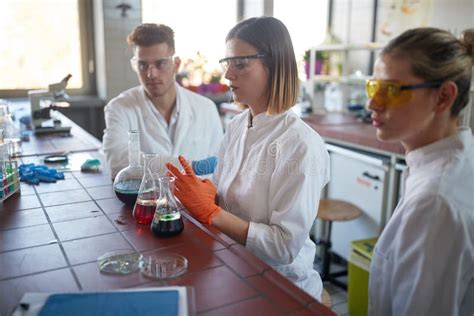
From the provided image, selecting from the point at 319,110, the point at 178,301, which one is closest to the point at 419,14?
the point at 319,110

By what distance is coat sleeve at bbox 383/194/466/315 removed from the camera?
1.02 meters

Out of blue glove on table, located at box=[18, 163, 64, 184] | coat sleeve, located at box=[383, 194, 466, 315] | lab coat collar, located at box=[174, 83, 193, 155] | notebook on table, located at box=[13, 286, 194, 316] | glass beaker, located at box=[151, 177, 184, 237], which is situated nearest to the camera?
notebook on table, located at box=[13, 286, 194, 316]

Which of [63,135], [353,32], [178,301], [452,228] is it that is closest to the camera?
[178,301]

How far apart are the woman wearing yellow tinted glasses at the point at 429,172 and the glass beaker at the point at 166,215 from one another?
0.59 metres

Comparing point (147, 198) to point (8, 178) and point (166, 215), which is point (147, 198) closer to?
point (166, 215)

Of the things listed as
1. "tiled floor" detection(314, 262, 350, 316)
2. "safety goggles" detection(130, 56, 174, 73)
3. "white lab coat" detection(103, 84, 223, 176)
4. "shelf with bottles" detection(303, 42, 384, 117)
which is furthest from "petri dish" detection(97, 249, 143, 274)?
"shelf with bottles" detection(303, 42, 384, 117)

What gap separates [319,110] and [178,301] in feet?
11.8

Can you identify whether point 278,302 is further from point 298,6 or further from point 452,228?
point 298,6

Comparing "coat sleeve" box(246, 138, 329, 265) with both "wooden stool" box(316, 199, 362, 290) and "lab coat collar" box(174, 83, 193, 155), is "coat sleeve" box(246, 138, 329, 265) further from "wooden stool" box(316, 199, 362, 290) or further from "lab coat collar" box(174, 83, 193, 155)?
"wooden stool" box(316, 199, 362, 290)

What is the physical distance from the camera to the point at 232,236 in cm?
136

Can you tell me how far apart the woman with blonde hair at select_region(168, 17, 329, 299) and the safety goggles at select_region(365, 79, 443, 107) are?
0.31 meters

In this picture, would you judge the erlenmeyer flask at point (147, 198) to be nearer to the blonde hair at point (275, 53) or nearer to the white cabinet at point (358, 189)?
the blonde hair at point (275, 53)

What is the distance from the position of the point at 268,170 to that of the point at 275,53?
397mm

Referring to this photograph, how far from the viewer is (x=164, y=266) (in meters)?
1.06
